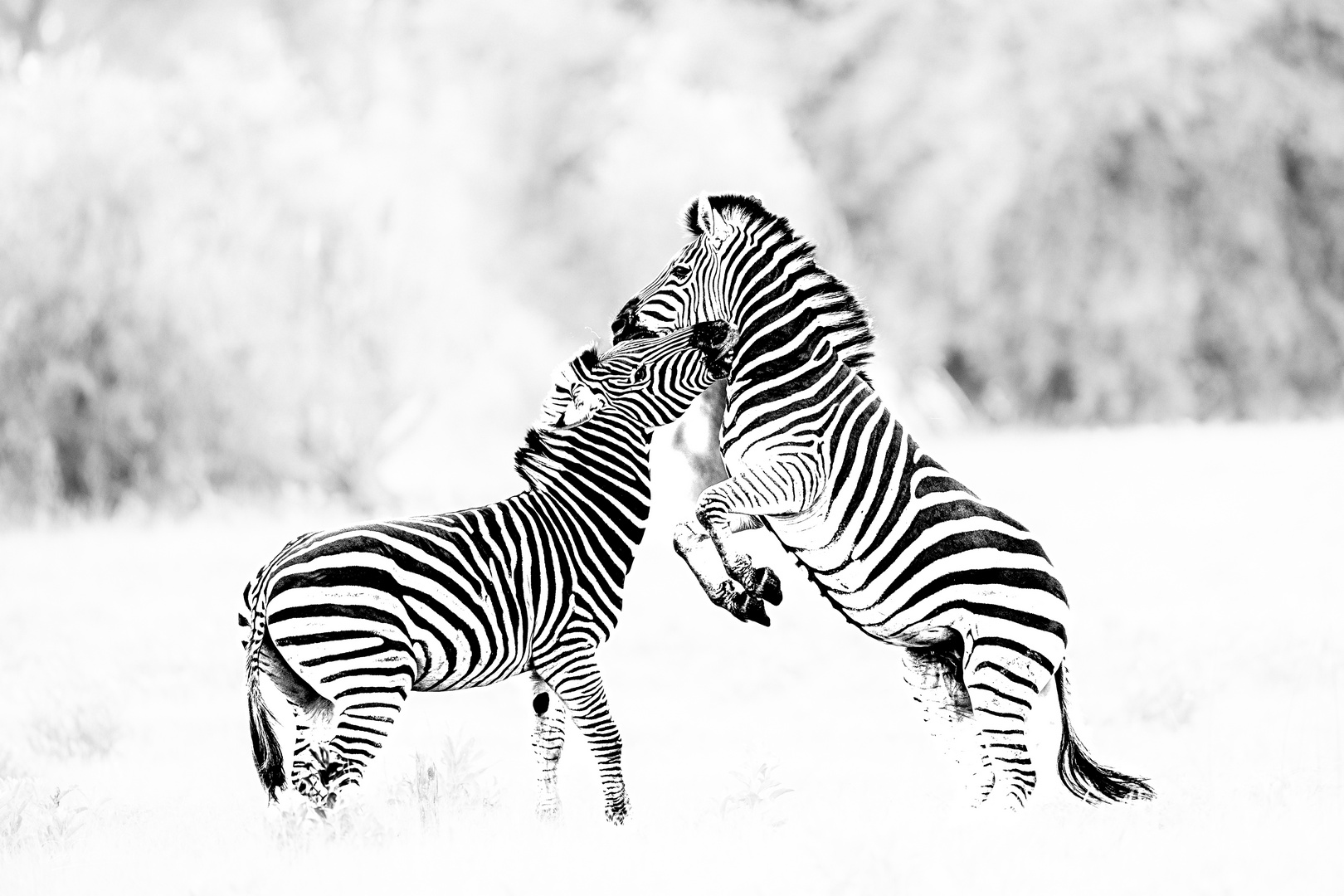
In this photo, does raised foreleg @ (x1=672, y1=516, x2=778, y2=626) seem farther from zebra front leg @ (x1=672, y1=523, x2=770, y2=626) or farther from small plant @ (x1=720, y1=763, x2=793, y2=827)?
small plant @ (x1=720, y1=763, x2=793, y2=827)

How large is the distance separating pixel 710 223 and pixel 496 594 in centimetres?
143

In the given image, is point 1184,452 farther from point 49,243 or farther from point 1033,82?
point 49,243

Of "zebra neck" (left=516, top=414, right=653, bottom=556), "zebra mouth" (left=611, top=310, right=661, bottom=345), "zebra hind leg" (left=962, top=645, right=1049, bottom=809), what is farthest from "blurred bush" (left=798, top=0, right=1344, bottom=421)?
"zebra hind leg" (left=962, top=645, right=1049, bottom=809)

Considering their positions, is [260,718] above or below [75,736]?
above

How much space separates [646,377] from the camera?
454 centimetres

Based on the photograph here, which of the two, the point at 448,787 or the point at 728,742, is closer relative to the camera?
the point at 448,787

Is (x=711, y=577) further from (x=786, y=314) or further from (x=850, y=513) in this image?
(x=786, y=314)

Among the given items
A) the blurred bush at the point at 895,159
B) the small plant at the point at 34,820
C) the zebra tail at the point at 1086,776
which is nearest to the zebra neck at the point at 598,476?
the zebra tail at the point at 1086,776

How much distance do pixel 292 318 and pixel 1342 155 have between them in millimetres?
16733

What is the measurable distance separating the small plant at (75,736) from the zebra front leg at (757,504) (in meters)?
3.79

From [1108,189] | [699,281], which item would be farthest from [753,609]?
[1108,189]

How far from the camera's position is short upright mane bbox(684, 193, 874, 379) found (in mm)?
4602

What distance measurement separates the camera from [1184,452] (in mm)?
15898

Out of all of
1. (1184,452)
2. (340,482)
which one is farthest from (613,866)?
(1184,452)
